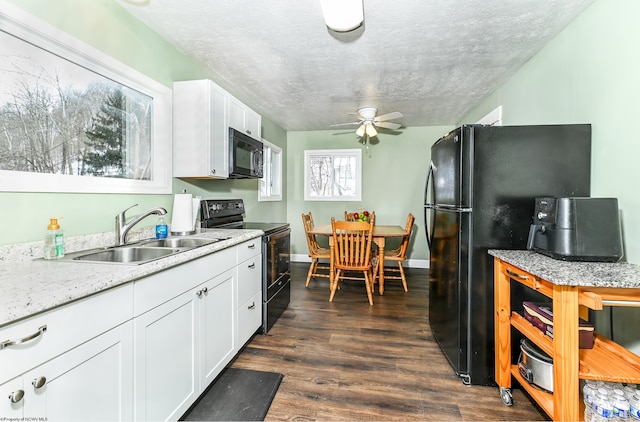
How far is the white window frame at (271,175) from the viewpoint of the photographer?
428cm

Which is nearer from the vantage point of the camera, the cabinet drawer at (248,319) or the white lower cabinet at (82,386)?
the white lower cabinet at (82,386)

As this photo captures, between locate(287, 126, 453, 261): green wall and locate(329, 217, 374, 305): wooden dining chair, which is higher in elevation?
locate(287, 126, 453, 261): green wall

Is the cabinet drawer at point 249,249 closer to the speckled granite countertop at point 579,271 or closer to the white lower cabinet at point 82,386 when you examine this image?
the white lower cabinet at point 82,386

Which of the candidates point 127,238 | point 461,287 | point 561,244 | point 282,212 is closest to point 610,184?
point 561,244

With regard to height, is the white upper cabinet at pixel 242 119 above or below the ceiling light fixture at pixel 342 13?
below

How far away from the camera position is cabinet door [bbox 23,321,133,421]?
0.82 m

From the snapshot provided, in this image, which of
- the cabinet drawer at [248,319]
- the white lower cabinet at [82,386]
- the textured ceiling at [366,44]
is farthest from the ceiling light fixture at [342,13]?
the cabinet drawer at [248,319]

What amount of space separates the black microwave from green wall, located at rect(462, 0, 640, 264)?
2.51 m

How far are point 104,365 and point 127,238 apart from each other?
98 cm

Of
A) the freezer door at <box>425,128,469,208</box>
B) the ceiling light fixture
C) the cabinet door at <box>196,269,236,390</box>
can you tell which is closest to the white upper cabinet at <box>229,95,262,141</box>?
the ceiling light fixture

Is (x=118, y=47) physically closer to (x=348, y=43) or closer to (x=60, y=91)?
(x=60, y=91)

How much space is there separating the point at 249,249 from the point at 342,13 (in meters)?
1.71

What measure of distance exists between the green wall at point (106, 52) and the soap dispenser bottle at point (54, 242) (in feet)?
0.17

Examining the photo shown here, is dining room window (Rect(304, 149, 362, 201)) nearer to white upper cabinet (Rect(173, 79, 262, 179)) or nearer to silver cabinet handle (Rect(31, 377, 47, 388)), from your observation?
white upper cabinet (Rect(173, 79, 262, 179))
